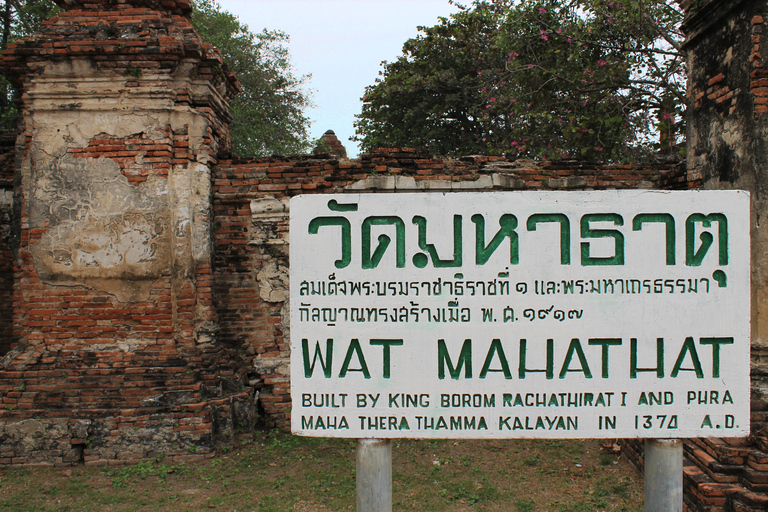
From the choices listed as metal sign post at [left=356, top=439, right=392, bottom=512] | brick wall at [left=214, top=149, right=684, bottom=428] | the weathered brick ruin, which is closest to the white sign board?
metal sign post at [left=356, top=439, right=392, bottom=512]

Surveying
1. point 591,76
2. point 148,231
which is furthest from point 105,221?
point 591,76

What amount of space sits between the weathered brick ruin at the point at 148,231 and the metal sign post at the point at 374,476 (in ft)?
10.6

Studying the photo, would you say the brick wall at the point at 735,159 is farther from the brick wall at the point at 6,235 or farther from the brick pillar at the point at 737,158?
the brick wall at the point at 6,235

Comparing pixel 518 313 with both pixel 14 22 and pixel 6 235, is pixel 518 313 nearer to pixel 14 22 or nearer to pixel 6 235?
pixel 6 235

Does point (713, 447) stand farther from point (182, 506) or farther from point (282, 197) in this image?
point (282, 197)

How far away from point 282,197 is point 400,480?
Answer: 9.54ft

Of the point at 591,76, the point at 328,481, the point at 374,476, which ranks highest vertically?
the point at 591,76

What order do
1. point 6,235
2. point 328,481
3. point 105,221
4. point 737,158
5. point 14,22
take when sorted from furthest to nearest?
point 14,22, point 6,235, point 105,221, point 328,481, point 737,158

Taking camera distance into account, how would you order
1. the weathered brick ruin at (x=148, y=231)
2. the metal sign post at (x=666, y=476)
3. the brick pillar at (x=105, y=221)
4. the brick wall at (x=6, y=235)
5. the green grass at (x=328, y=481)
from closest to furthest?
1. the metal sign post at (x=666, y=476)
2. the green grass at (x=328, y=481)
3. the weathered brick ruin at (x=148, y=231)
4. the brick pillar at (x=105, y=221)
5. the brick wall at (x=6, y=235)

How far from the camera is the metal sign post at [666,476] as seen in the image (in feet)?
5.75

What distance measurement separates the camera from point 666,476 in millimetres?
1759

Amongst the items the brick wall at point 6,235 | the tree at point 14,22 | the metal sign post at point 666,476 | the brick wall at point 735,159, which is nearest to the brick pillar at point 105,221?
the brick wall at point 6,235

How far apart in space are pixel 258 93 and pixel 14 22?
6618 millimetres

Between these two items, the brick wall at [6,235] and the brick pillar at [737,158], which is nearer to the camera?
the brick pillar at [737,158]
